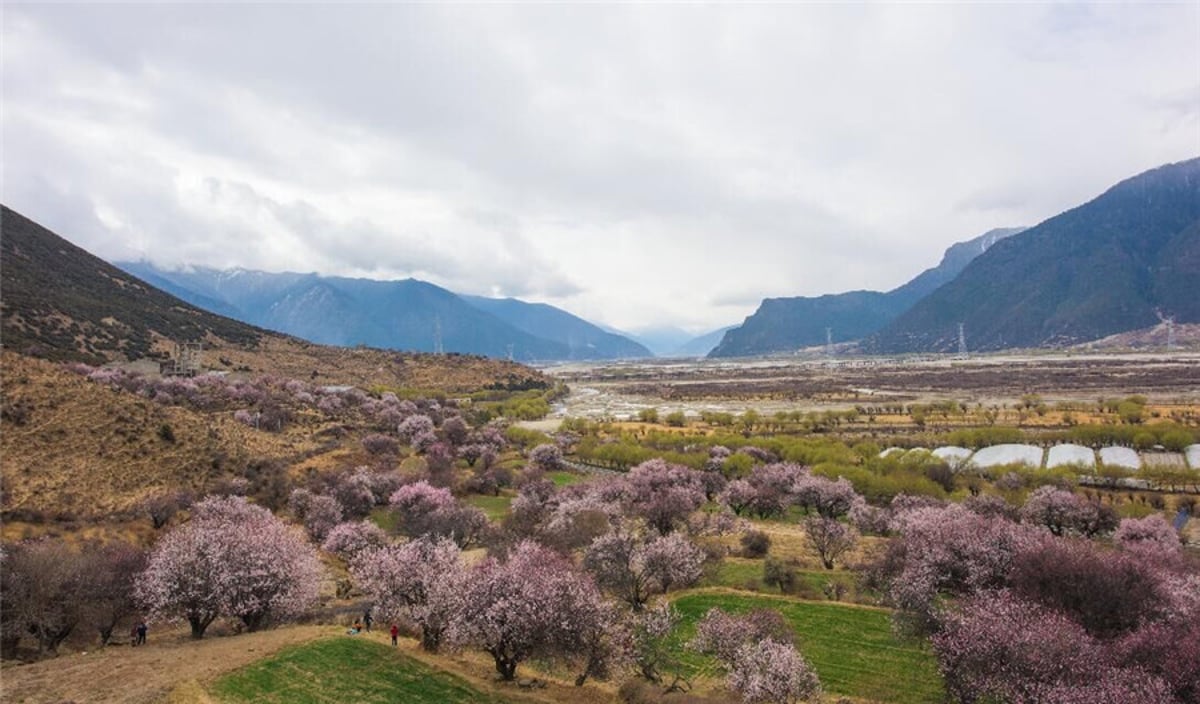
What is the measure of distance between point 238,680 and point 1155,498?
80.0 meters

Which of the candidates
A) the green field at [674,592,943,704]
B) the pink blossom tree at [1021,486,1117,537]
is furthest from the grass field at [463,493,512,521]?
the pink blossom tree at [1021,486,1117,537]

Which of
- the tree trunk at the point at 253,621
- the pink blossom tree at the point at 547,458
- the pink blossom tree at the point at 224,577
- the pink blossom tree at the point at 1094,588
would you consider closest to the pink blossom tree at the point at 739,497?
the pink blossom tree at the point at 547,458

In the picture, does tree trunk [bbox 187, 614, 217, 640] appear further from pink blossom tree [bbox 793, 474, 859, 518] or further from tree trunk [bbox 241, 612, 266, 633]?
pink blossom tree [bbox 793, 474, 859, 518]

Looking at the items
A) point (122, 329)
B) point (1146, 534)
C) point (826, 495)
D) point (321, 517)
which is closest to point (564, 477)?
point (826, 495)

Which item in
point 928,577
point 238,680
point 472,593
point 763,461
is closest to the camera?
point 238,680

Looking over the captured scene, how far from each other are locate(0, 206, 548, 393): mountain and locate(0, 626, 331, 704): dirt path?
59.3 metres

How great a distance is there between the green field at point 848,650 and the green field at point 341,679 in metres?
11.9

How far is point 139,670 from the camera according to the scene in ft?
79.0

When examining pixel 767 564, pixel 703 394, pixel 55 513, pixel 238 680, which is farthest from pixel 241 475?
pixel 703 394

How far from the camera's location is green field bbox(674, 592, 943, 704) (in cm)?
2728

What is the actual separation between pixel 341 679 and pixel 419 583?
21.6ft

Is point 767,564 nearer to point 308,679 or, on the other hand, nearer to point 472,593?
point 472,593

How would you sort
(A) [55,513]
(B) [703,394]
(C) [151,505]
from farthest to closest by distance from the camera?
(B) [703,394], (C) [151,505], (A) [55,513]

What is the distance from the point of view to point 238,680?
23.5 metres
